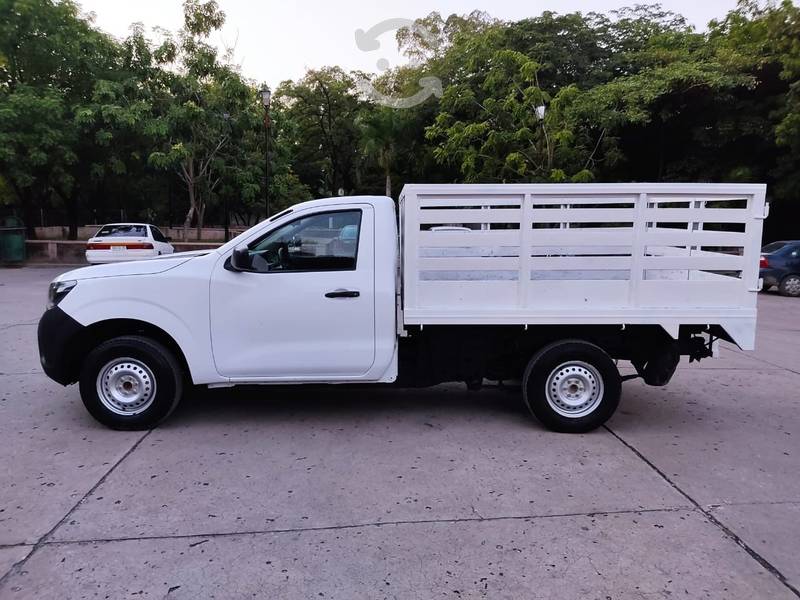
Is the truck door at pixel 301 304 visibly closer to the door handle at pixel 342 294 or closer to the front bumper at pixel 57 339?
the door handle at pixel 342 294

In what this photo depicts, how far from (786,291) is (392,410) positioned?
1459 cm

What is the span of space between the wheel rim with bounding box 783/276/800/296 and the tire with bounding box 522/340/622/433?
1373cm

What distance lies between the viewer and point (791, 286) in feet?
52.8

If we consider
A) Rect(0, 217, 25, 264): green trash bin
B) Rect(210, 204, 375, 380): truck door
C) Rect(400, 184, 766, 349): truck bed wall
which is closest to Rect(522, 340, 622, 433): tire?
Rect(400, 184, 766, 349): truck bed wall

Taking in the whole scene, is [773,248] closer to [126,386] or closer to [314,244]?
[314,244]

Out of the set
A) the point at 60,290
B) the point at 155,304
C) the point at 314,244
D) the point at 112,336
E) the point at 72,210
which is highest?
the point at 72,210

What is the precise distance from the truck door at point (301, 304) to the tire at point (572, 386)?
57.5 inches

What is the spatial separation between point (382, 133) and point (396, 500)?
99.3 feet

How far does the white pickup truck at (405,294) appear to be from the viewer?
16.6 feet

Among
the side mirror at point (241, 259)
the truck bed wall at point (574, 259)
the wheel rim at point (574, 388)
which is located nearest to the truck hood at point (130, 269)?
the side mirror at point (241, 259)

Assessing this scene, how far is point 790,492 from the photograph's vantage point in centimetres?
418

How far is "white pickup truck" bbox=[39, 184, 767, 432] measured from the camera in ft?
16.6

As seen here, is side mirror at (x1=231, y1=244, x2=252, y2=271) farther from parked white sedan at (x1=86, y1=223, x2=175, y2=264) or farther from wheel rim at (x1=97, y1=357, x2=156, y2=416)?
parked white sedan at (x1=86, y1=223, x2=175, y2=264)

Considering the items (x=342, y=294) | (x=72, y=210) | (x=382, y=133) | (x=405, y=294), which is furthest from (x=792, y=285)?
(x=72, y=210)
